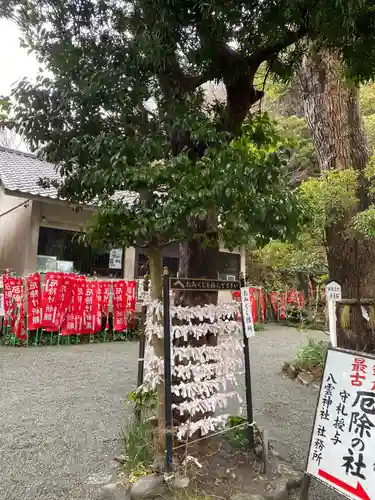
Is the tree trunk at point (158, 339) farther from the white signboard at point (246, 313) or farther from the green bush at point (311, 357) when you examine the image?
the green bush at point (311, 357)

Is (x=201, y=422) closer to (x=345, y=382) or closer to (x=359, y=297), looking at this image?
(x=345, y=382)

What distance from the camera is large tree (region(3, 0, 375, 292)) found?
2.97 meters

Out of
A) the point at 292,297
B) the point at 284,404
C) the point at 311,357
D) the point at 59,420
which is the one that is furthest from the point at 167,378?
the point at 292,297

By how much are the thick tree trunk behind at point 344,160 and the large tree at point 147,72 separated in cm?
346

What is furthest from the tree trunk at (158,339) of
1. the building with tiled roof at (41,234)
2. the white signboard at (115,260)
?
the white signboard at (115,260)

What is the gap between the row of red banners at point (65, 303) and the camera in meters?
8.84

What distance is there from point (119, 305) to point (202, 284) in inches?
270

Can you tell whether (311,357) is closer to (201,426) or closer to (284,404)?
(284,404)

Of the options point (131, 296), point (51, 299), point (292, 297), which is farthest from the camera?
point (292, 297)

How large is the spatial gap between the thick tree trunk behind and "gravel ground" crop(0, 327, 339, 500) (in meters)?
1.43

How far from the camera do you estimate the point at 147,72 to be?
3205 millimetres

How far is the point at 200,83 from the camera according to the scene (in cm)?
381

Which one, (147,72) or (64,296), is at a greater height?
(147,72)

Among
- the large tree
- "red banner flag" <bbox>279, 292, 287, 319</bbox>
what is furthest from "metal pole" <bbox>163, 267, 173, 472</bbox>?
"red banner flag" <bbox>279, 292, 287, 319</bbox>
